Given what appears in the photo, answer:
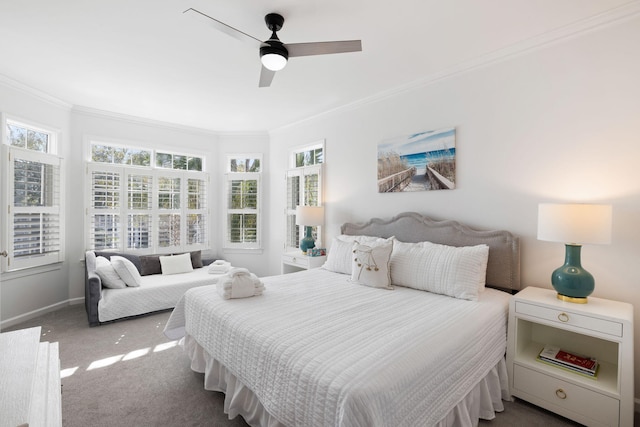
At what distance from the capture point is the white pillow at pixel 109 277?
11.9ft

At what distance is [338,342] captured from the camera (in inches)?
60.9

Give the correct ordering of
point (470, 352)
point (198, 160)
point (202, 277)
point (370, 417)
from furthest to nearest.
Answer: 1. point (198, 160)
2. point (202, 277)
3. point (470, 352)
4. point (370, 417)

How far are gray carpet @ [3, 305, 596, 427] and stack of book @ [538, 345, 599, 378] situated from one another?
Result: 0.33 m

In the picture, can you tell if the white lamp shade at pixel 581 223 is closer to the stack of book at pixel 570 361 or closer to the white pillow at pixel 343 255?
the stack of book at pixel 570 361

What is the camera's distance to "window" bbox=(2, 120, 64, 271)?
11.0 ft

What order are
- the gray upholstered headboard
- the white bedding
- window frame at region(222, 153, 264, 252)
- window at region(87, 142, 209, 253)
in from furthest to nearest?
window frame at region(222, 153, 264, 252)
window at region(87, 142, 209, 253)
the white bedding
the gray upholstered headboard

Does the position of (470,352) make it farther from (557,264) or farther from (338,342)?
(557,264)

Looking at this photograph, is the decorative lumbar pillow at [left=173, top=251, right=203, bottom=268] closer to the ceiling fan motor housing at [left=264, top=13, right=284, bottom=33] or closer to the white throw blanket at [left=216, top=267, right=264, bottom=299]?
the white throw blanket at [left=216, top=267, right=264, bottom=299]

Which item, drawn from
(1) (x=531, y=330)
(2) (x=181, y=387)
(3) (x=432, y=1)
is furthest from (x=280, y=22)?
(1) (x=531, y=330)

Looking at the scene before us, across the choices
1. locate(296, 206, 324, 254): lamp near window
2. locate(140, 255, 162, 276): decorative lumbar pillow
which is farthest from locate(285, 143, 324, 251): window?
locate(140, 255, 162, 276): decorative lumbar pillow

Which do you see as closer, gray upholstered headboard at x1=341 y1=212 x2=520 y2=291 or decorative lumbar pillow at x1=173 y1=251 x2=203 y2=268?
gray upholstered headboard at x1=341 y1=212 x2=520 y2=291

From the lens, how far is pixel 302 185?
467 cm

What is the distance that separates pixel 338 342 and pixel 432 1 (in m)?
2.21

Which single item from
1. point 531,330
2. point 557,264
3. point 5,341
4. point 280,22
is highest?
point 280,22
